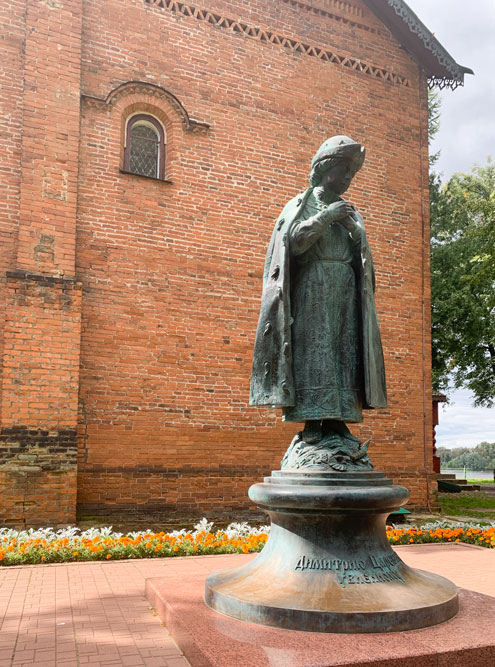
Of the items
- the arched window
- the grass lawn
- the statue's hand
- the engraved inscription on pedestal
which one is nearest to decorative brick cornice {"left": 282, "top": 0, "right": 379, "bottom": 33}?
the arched window

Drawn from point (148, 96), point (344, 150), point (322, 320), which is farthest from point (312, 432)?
point (148, 96)

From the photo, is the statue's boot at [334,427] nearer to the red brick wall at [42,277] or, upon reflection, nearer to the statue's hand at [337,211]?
the statue's hand at [337,211]

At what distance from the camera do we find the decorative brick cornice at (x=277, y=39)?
11.1m

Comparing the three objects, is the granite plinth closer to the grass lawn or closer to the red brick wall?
the red brick wall

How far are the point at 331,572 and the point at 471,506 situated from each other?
39.7ft

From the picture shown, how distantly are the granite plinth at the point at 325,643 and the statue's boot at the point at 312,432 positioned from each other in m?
1.21

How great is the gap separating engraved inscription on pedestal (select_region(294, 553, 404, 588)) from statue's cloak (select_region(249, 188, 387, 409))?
0.99 m

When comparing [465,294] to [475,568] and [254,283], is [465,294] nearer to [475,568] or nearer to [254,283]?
[254,283]

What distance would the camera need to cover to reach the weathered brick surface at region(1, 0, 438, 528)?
9766mm

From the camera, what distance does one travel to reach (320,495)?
12.5 feet

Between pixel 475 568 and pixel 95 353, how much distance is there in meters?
6.01

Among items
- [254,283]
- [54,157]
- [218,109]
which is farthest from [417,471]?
[54,157]

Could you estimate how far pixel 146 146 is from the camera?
36.1ft

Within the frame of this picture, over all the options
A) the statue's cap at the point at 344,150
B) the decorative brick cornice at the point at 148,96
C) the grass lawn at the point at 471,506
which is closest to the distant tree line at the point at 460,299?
the grass lawn at the point at 471,506
